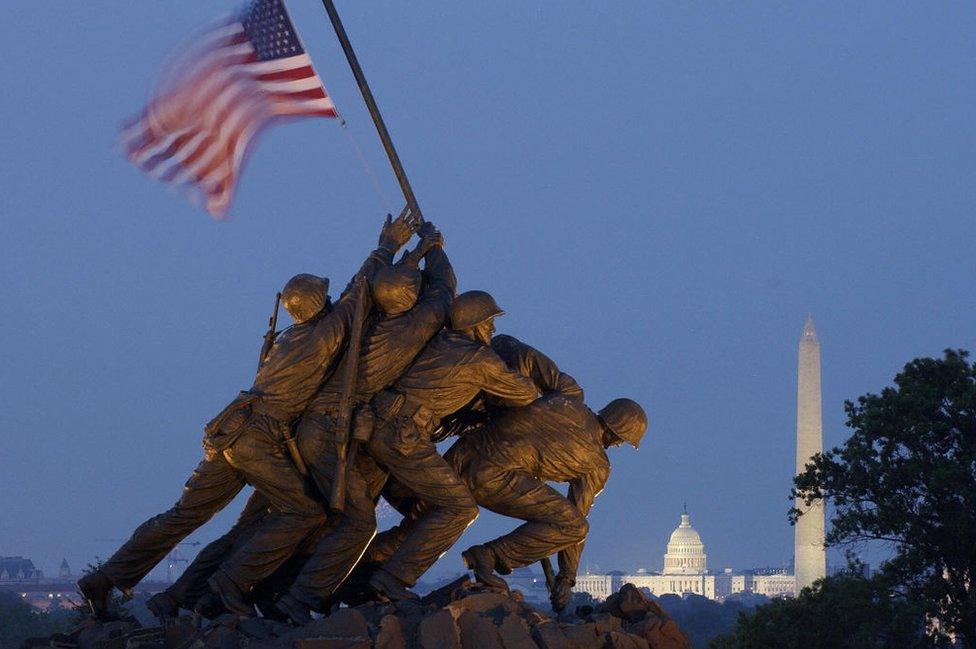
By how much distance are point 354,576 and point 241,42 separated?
4440 mm

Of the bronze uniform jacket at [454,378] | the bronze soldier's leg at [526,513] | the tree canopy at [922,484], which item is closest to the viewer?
the bronze uniform jacket at [454,378]

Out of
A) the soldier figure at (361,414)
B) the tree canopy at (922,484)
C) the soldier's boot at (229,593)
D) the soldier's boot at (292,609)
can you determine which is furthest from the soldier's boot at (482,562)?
the tree canopy at (922,484)

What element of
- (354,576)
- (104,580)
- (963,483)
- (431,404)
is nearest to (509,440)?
(431,404)

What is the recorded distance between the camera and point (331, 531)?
48.1ft

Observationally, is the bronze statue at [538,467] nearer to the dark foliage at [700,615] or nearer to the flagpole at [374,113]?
the flagpole at [374,113]

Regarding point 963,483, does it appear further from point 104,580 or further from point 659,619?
point 104,580

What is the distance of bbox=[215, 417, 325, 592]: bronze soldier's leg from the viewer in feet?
47.3

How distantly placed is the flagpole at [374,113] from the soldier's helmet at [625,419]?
224 cm

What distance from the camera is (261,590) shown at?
15.0 meters

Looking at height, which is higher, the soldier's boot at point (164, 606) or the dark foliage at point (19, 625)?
the dark foliage at point (19, 625)

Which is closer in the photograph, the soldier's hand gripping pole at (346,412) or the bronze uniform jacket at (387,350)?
the soldier's hand gripping pole at (346,412)

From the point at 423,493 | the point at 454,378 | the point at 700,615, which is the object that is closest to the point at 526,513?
the point at 423,493

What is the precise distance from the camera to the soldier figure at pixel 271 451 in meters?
14.4

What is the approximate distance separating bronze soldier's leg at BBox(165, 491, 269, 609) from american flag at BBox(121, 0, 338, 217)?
243 centimetres
